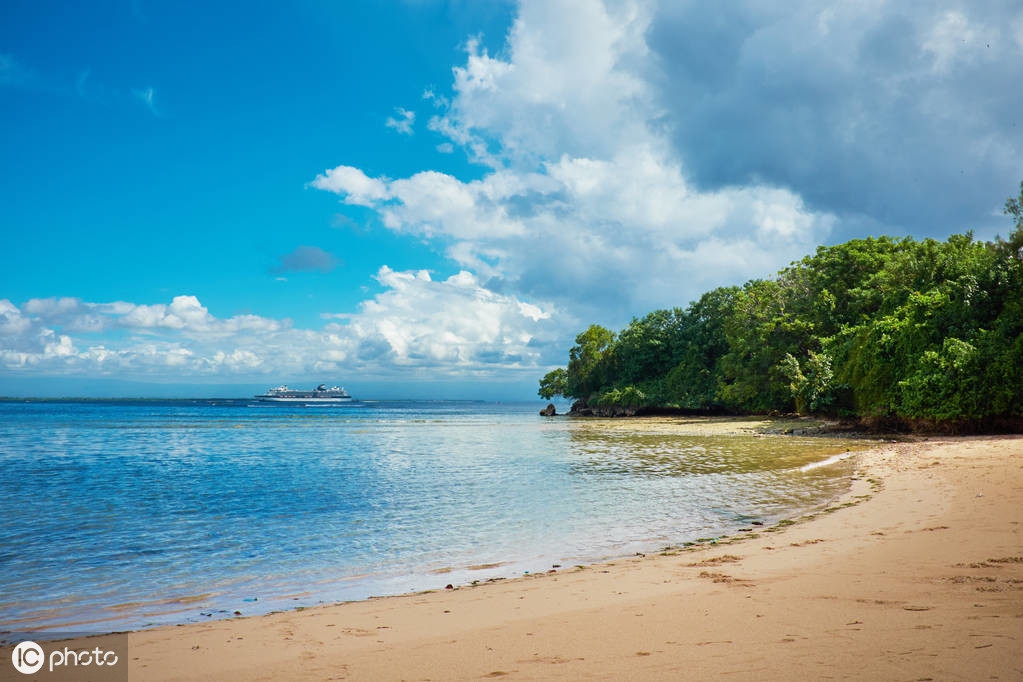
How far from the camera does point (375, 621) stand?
644 cm

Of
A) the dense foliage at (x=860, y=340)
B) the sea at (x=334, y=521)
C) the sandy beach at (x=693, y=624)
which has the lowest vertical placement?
the sea at (x=334, y=521)

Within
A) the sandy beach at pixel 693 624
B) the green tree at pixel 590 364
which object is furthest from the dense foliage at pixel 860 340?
the sandy beach at pixel 693 624

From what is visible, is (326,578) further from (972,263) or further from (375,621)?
(972,263)

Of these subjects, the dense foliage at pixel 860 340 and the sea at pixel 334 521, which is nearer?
the sea at pixel 334 521

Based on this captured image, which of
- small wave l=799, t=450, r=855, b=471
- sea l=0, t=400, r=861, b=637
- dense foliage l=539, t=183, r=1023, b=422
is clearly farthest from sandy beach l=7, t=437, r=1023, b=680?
dense foliage l=539, t=183, r=1023, b=422

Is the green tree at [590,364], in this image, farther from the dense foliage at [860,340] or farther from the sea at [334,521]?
the sea at [334,521]

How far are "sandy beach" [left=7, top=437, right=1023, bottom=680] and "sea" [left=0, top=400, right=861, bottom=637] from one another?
127 cm

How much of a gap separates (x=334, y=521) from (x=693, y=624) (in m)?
9.75

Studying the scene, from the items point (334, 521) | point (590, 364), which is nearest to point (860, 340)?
point (334, 521)

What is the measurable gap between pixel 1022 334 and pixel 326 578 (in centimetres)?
3238

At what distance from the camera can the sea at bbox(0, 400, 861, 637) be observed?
8.31 m

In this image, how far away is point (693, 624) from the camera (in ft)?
18.0

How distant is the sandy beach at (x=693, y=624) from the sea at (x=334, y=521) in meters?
1.27

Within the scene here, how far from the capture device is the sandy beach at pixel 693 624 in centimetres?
441
